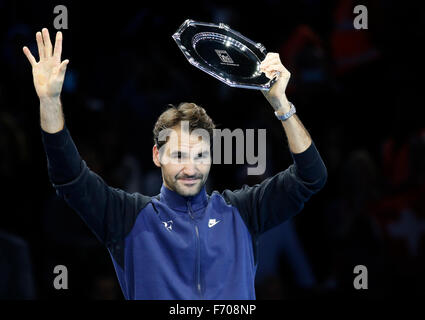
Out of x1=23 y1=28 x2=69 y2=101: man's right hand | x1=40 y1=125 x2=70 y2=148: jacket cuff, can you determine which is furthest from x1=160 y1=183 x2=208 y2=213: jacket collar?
x1=23 y1=28 x2=69 y2=101: man's right hand

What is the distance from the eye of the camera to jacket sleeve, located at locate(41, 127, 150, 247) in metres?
2.60

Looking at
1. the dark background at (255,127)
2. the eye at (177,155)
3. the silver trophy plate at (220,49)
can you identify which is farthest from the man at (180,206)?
the dark background at (255,127)

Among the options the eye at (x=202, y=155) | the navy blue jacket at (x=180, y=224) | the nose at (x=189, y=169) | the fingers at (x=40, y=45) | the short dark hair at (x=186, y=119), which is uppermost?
the fingers at (x=40, y=45)

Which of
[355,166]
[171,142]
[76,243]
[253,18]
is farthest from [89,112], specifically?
[171,142]

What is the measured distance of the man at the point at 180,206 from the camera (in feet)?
8.70

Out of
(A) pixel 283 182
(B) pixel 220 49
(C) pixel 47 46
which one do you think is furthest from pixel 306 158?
(C) pixel 47 46

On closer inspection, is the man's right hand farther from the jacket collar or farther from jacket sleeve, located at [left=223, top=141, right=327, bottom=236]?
jacket sleeve, located at [left=223, top=141, right=327, bottom=236]

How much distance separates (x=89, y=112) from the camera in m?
5.40

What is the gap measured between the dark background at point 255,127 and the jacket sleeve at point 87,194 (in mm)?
1644

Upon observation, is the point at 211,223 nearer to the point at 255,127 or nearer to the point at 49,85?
the point at 49,85

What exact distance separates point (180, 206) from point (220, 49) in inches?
28.8

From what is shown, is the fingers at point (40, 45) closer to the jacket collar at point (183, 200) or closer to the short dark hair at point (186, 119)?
the short dark hair at point (186, 119)

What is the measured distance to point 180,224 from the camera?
2.82 metres

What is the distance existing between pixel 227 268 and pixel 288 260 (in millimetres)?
Answer: 2507
